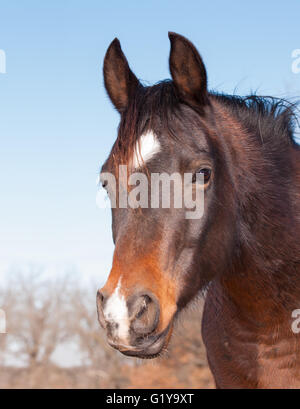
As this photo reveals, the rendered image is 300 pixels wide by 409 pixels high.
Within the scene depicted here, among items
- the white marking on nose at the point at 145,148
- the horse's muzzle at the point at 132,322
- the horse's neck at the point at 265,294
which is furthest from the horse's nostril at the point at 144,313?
the horse's neck at the point at 265,294

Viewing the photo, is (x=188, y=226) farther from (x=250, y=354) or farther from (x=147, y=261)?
(x=250, y=354)

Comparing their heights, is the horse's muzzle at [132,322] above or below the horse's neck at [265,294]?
above

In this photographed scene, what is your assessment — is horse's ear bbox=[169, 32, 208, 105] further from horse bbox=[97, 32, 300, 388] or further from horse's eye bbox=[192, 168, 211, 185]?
horse's eye bbox=[192, 168, 211, 185]

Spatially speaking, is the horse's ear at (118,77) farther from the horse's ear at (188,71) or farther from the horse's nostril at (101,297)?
the horse's nostril at (101,297)

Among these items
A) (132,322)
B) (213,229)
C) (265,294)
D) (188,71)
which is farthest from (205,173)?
(132,322)

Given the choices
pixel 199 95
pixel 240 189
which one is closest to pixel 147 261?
pixel 240 189

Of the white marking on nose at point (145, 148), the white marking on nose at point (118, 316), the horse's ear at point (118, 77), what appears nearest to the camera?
the white marking on nose at point (118, 316)

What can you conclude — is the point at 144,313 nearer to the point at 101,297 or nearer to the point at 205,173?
the point at 101,297

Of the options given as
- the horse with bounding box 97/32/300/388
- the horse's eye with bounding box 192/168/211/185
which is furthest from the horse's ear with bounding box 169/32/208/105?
the horse's eye with bounding box 192/168/211/185

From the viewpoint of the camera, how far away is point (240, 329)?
3652mm

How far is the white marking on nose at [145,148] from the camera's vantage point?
314 centimetres

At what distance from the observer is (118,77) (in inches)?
158

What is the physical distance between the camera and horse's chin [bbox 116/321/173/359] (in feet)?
8.89
